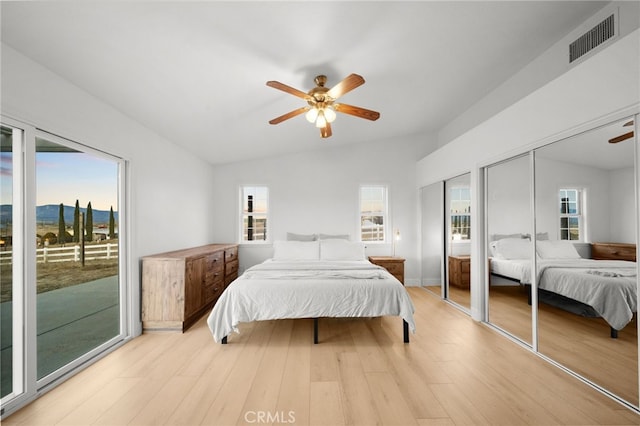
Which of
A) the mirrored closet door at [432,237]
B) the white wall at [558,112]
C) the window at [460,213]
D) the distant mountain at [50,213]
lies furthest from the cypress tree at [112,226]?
the mirrored closet door at [432,237]

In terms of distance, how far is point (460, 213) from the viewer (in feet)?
13.0

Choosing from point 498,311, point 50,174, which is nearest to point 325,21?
point 50,174

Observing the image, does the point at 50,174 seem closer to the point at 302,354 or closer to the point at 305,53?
the point at 305,53

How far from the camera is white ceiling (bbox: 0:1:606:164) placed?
1728 millimetres

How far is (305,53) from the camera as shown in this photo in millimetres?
2318

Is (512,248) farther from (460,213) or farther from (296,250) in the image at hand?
(296,250)

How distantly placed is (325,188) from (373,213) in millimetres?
1116

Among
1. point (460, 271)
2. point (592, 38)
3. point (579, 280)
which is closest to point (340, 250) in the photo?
point (460, 271)

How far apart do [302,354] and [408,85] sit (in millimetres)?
3263

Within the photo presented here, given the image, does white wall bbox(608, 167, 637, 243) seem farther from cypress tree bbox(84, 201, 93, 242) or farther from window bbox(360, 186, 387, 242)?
cypress tree bbox(84, 201, 93, 242)

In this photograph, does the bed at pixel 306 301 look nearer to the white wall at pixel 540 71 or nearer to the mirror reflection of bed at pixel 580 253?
the mirror reflection of bed at pixel 580 253

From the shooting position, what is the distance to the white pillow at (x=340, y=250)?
15.1 ft

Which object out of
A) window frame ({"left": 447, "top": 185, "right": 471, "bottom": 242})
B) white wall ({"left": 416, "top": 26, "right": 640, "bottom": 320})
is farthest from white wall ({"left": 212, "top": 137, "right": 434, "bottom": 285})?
white wall ({"left": 416, "top": 26, "right": 640, "bottom": 320})

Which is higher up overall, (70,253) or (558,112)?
(558,112)
